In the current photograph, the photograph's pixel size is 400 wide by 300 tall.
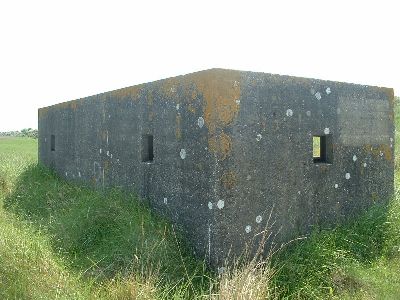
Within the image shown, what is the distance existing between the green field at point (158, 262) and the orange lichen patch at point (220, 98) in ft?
4.30

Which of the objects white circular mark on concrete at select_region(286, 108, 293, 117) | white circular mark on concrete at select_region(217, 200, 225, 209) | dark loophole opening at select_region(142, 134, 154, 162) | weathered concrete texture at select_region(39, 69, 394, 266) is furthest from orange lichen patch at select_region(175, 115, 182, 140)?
white circular mark on concrete at select_region(286, 108, 293, 117)

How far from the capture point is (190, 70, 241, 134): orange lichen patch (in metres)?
4.23

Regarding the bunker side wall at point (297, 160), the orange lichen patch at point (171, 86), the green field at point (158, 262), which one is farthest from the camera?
the orange lichen patch at point (171, 86)

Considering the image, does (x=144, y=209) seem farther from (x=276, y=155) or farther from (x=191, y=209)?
(x=276, y=155)

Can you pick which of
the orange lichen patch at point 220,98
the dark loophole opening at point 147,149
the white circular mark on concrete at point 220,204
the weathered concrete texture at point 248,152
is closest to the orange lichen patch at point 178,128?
the weathered concrete texture at point 248,152

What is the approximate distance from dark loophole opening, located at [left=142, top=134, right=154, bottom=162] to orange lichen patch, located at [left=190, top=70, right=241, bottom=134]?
1.40 meters

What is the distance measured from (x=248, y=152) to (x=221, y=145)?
335mm

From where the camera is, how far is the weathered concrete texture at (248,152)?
4.25 metres

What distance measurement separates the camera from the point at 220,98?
4.25m

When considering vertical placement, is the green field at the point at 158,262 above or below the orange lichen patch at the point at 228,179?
below

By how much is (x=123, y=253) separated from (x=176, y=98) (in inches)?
70.3

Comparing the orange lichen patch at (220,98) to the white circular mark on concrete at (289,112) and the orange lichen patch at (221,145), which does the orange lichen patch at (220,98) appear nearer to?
the orange lichen patch at (221,145)

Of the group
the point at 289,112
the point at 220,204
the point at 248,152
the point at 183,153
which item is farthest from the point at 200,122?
the point at 289,112

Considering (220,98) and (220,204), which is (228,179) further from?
(220,98)
